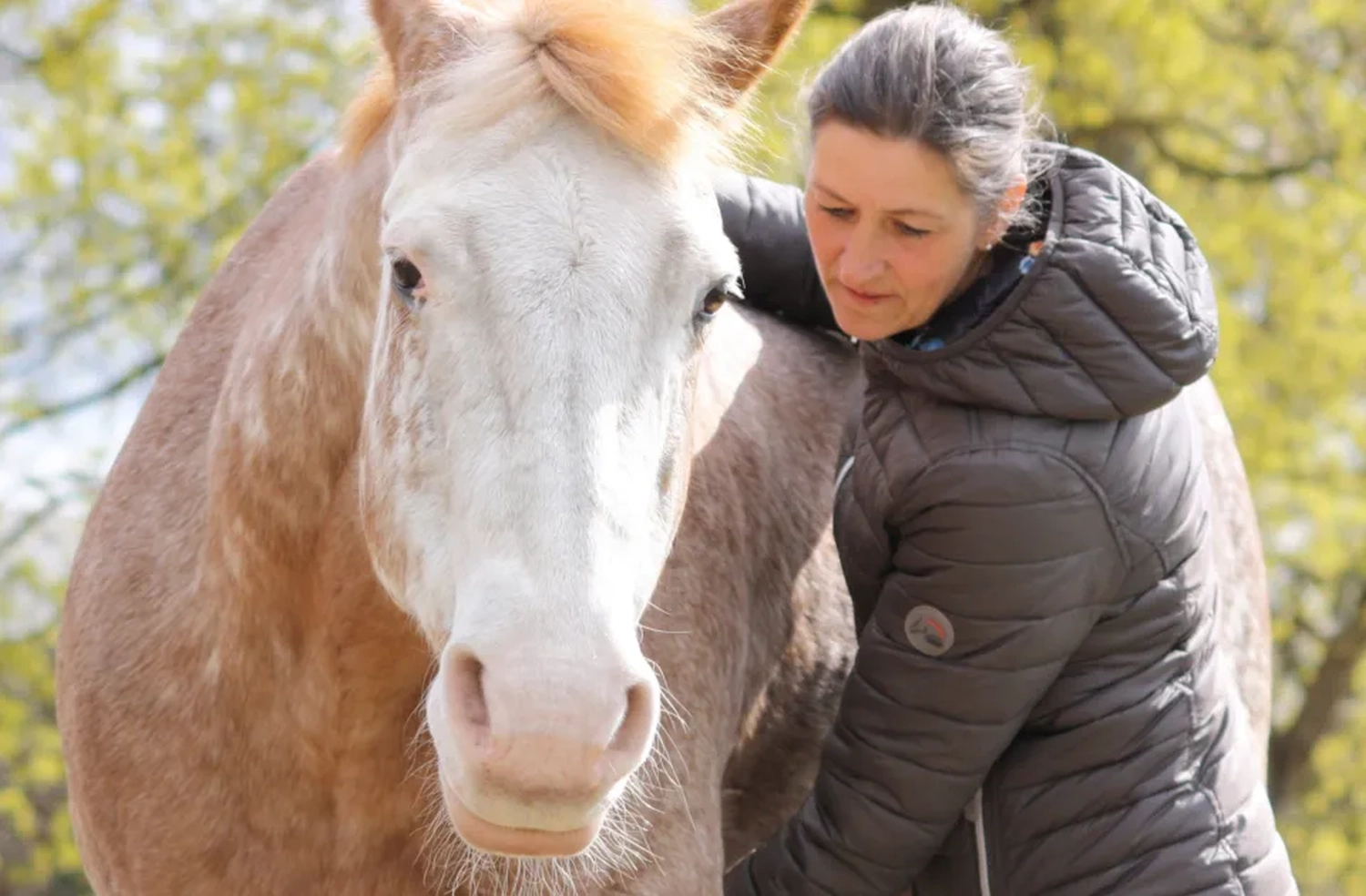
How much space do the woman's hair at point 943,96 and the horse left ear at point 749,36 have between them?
0.44ft

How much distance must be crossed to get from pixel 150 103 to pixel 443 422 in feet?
26.7

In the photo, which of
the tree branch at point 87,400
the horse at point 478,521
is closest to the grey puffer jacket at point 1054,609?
the horse at point 478,521

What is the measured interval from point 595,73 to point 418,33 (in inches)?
13.8

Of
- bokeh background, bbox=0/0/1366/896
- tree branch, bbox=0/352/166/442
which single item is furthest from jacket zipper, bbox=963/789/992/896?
tree branch, bbox=0/352/166/442

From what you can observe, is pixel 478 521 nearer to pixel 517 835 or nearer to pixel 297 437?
pixel 517 835

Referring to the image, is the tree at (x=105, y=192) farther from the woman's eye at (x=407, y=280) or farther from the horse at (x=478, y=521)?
the woman's eye at (x=407, y=280)

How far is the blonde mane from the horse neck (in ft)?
0.96

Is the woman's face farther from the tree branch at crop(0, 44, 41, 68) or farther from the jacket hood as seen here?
the tree branch at crop(0, 44, 41, 68)

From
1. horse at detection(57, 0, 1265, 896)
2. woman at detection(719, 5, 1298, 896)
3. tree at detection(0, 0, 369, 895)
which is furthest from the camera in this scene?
tree at detection(0, 0, 369, 895)

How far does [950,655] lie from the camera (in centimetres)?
302

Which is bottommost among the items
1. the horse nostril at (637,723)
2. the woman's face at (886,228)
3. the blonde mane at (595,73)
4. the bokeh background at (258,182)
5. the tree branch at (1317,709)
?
the tree branch at (1317,709)

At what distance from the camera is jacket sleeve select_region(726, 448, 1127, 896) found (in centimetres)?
289

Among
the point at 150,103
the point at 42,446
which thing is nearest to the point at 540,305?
the point at 150,103

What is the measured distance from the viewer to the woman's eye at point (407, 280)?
237cm
